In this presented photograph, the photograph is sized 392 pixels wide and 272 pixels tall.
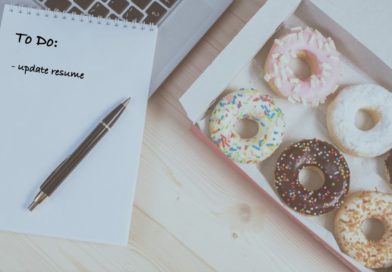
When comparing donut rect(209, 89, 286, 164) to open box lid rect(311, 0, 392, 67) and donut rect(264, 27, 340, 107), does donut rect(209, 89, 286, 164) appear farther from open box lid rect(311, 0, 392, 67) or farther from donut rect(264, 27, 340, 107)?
open box lid rect(311, 0, 392, 67)

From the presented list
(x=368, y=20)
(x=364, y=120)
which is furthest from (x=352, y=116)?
(x=368, y=20)

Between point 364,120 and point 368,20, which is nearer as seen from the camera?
point 368,20

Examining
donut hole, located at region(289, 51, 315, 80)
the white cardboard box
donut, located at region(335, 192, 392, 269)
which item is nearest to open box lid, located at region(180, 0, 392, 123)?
the white cardboard box

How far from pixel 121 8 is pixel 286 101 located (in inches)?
12.4

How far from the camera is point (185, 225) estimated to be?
73 cm

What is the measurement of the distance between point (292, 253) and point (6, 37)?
575mm

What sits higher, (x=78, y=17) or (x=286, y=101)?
(x=286, y=101)

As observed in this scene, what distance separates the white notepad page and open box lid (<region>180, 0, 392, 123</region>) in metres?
0.15

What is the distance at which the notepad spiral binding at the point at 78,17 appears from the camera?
721 mm

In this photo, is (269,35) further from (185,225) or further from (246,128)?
(185,225)

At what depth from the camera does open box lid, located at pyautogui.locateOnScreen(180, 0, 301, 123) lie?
0.61 metres

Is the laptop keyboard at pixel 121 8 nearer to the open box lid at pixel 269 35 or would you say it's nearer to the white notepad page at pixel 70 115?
the white notepad page at pixel 70 115

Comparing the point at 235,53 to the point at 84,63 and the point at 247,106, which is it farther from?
the point at 84,63

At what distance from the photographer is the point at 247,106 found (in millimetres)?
729
